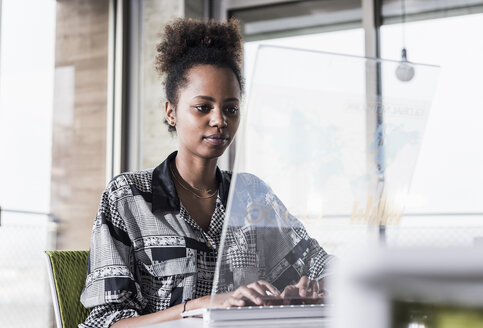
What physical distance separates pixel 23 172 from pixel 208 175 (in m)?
1.68

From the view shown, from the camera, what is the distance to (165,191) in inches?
53.9

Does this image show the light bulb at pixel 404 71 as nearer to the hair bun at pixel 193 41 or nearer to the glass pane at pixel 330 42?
the hair bun at pixel 193 41

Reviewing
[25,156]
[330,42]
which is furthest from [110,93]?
[330,42]

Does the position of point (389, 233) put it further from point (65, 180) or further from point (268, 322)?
point (65, 180)

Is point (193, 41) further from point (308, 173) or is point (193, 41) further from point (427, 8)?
point (427, 8)

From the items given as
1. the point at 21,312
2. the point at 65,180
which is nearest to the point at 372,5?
the point at 65,180

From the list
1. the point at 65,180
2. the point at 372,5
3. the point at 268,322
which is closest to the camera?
the point at 268,322

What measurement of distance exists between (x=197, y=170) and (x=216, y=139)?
0.57 feet

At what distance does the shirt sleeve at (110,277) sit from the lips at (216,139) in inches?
10.2

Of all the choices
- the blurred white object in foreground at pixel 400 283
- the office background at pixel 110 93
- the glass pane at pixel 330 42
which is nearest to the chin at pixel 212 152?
the blurred white object in foreground at pixel 400 283

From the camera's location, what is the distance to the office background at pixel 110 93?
9.22 feet

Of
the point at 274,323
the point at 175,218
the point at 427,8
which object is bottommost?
the point at 274,323

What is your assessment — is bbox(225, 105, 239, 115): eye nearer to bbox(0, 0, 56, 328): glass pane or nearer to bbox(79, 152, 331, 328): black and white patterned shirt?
bbox(79, 152, 331, 328): black and white patterned shirt

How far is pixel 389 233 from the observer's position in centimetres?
83
